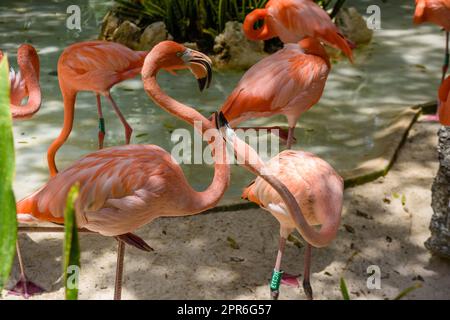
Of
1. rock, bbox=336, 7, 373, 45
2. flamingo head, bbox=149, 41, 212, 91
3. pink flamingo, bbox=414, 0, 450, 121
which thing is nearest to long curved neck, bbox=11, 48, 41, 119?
flamingo head, bbox=149, 41, 212, 91

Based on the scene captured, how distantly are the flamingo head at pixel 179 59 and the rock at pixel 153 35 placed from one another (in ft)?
9.65

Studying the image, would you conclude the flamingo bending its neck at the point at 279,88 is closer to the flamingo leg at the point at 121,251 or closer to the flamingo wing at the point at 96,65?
the flamingo wing at the point at 96,65

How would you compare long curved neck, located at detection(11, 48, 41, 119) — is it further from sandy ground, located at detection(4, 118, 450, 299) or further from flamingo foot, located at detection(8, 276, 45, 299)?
flamingo foot, located at detection(8, 276, 45, 299)

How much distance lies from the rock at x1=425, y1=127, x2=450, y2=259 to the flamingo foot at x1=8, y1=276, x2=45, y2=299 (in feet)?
6.17

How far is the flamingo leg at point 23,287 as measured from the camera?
120 inches

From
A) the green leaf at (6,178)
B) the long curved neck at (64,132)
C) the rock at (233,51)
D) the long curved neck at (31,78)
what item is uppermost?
the green leaf at (6,178)

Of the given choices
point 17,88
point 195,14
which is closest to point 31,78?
point 17,88

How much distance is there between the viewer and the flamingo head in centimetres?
278

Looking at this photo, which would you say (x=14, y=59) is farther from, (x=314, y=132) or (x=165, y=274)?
(x=165, y=274)

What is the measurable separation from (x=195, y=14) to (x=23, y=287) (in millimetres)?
3639

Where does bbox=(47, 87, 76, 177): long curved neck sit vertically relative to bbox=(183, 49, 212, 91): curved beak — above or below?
below

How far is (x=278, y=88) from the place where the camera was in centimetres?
364

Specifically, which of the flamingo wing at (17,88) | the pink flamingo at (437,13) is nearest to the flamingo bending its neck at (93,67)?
the flamingo wing at (17,88)
